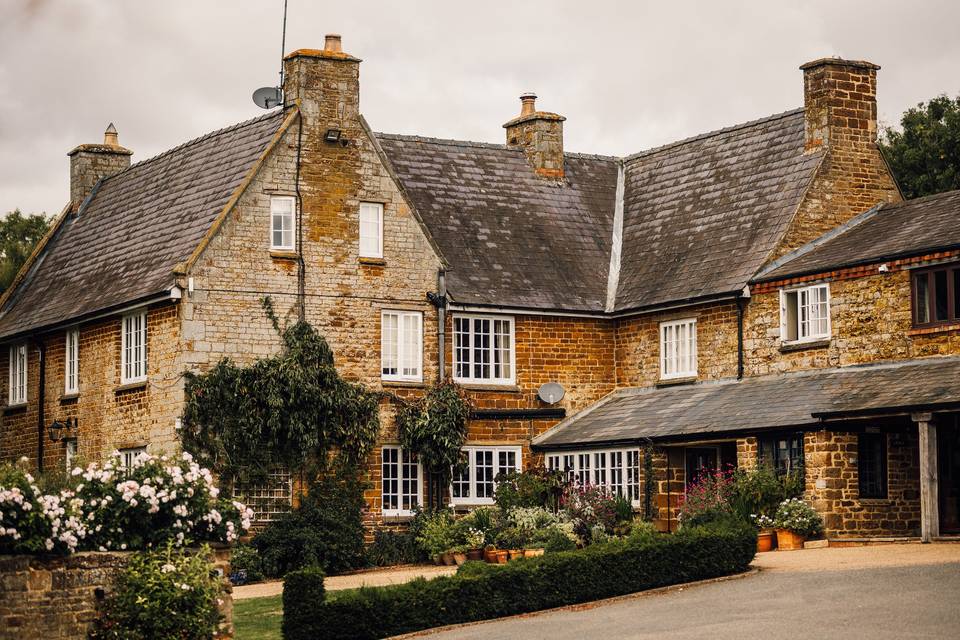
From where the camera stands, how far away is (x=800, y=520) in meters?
30.0

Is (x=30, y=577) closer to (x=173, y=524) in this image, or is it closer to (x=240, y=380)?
(x=173, y=524)

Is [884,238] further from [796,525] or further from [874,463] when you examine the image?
[796,525]

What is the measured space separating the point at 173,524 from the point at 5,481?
7.91 ft

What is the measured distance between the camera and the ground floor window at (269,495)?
32531 mm

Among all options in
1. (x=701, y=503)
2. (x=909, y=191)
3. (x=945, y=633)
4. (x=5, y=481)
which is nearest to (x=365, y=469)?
(x=701, y=503)

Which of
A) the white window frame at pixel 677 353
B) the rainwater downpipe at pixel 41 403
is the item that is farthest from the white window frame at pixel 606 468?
the rainwater downpipe at pixel 41 403

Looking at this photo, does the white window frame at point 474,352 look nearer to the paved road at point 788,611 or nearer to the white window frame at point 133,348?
the white window frame at point 133,348

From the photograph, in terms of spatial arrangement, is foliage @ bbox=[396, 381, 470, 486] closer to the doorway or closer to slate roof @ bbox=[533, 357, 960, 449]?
slate roof @ bbox=[533, 357, 960, 449]

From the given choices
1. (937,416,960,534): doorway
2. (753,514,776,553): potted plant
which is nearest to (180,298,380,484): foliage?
(753,514,776,553): potted plant

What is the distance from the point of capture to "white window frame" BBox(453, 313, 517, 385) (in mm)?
35969

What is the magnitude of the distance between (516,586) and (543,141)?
19.0 meters

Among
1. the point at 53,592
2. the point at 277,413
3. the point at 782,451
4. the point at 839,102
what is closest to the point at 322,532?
the point at 277,413

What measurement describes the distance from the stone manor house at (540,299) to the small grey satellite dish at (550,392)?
0.23 feet

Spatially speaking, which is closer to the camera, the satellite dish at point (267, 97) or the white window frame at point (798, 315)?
the white window frame at point (798, 315)
